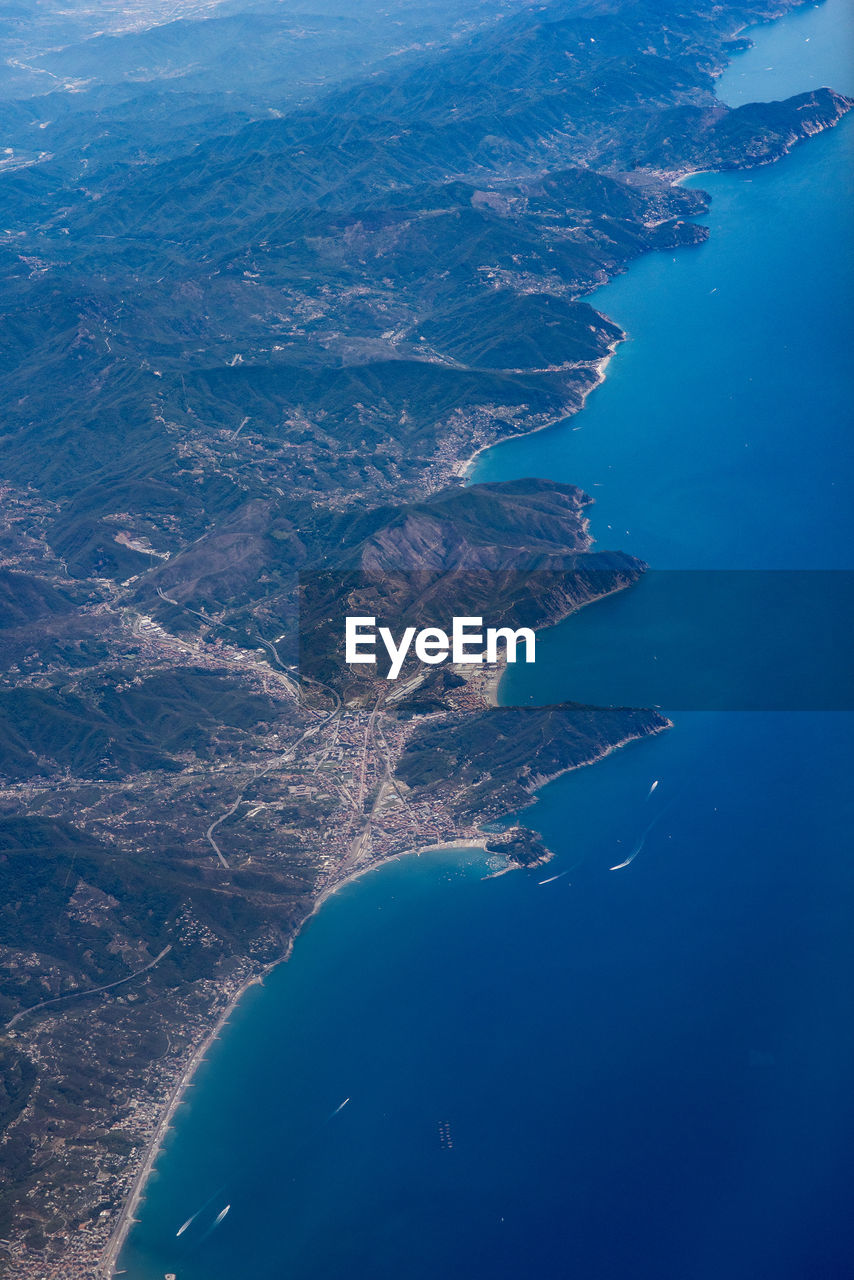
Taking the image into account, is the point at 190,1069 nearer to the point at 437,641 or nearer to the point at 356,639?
the point at 356,639

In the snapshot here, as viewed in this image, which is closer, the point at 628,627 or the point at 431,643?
the point at 628,627

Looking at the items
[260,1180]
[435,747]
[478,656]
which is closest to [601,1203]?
[260,1180]

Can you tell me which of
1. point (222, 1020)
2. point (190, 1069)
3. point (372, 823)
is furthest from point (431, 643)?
point (190, 1069)

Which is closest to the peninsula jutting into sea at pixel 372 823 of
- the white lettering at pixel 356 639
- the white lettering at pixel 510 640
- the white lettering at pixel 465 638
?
the white lettering at pixel 356 639

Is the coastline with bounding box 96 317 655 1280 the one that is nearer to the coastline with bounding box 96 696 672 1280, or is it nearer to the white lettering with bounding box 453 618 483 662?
the coastline with bounding box 96 696 672 1280

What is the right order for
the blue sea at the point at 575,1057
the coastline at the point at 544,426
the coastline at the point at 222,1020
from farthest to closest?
the coastline at the point at 544,426
the coastline at the point at 222,1020
the blue sea at the point at 575,1057

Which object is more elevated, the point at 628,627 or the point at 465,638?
the point at 628,627

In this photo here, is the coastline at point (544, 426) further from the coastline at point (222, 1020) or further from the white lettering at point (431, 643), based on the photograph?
the coastline at point (222, 1020)
